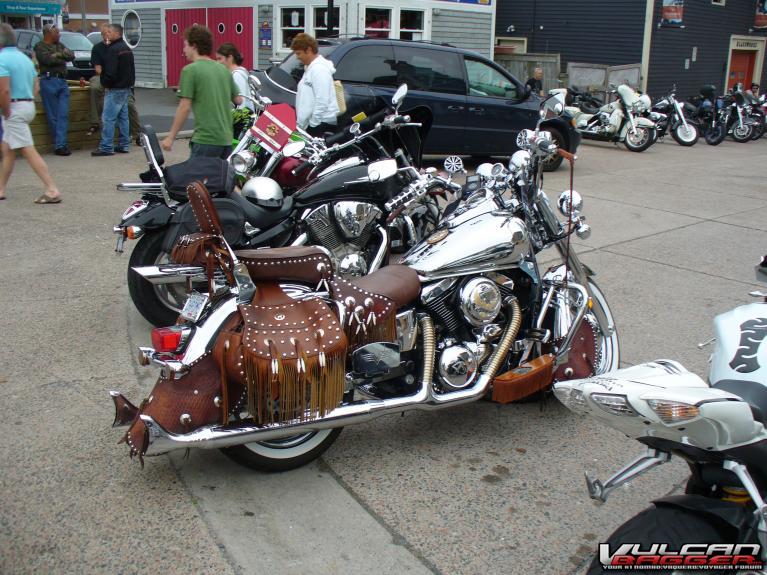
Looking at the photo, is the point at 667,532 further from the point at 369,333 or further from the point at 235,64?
the point at 235,64

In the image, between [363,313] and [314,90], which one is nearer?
[363,313]

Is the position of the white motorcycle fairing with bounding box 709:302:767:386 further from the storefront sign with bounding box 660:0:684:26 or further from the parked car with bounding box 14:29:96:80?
the storefront sign with bounding box 660:0:684:26

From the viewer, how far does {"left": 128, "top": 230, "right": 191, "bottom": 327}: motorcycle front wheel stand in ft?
16.1

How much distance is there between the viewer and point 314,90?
317 inches

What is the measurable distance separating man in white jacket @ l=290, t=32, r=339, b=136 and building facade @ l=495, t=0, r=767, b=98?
15.9 meters

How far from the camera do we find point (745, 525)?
2.02 meters

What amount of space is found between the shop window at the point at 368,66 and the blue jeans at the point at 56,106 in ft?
A: 12.5

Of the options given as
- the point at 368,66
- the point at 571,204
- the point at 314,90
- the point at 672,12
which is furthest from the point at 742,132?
the point at 571,204

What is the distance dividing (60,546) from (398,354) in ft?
5.05

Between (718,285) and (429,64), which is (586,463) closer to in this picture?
(718,285)

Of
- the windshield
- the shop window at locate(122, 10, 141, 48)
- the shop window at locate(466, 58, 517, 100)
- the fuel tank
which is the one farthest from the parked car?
the fuel tank

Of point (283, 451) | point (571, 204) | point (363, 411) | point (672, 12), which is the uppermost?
point (672, 12)

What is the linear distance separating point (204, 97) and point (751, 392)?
5.68m

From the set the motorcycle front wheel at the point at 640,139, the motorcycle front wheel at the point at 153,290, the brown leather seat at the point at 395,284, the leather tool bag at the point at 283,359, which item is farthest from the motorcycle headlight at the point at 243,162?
the motorcycle front wheel at the point at 640,139
